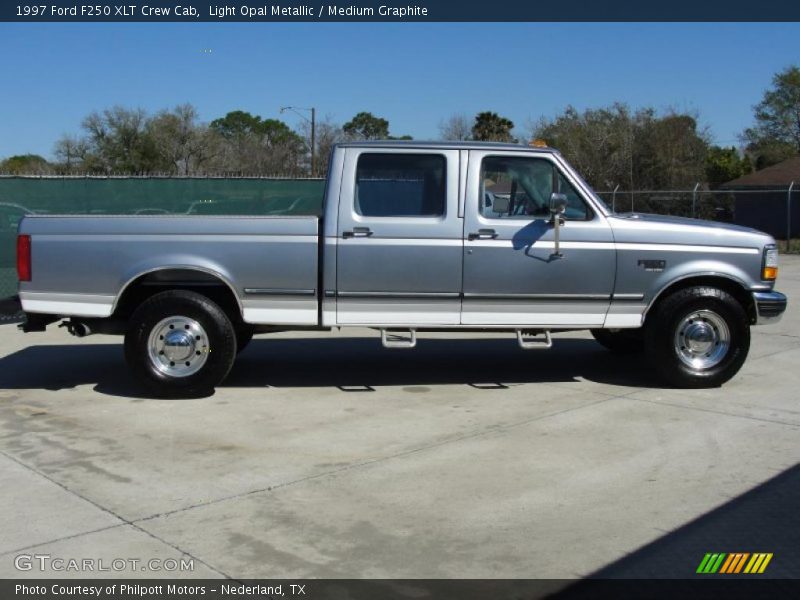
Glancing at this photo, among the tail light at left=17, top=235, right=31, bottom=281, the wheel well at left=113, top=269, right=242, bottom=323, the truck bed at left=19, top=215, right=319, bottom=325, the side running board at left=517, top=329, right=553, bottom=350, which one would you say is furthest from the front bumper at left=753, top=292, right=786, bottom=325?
the tail light at left=17, top=235, right=31, bottom=281

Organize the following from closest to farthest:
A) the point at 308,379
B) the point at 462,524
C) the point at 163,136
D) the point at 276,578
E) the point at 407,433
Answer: the point at 276,578 → the point at 462,524 → the point at 407,433 → the point at 308,379 → the point at 163,136

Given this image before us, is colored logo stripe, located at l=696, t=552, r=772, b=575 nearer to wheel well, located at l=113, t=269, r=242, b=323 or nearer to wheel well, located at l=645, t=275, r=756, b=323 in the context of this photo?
wheel well, located at l=645, t=275, r=756, b=323

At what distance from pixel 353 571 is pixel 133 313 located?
4095 millimetres

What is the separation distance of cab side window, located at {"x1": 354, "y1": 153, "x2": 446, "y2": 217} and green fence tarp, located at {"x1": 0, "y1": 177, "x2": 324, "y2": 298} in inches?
310

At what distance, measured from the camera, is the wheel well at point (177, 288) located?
306 inches

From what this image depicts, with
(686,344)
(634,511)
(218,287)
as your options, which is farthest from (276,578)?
(686,344)

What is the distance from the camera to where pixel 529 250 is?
25.8 ft

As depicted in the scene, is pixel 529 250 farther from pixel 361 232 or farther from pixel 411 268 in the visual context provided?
pixel 361 232

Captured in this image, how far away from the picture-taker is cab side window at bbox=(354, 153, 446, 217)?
25.9ft

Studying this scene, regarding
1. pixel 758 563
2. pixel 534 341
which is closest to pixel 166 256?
pixel 534 341

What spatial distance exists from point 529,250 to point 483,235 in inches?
16.2

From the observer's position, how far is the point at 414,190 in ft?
26.1

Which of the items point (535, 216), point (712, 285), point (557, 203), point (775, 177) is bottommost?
point (712, 285)

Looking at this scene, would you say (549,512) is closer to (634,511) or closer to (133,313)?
(634,511)
